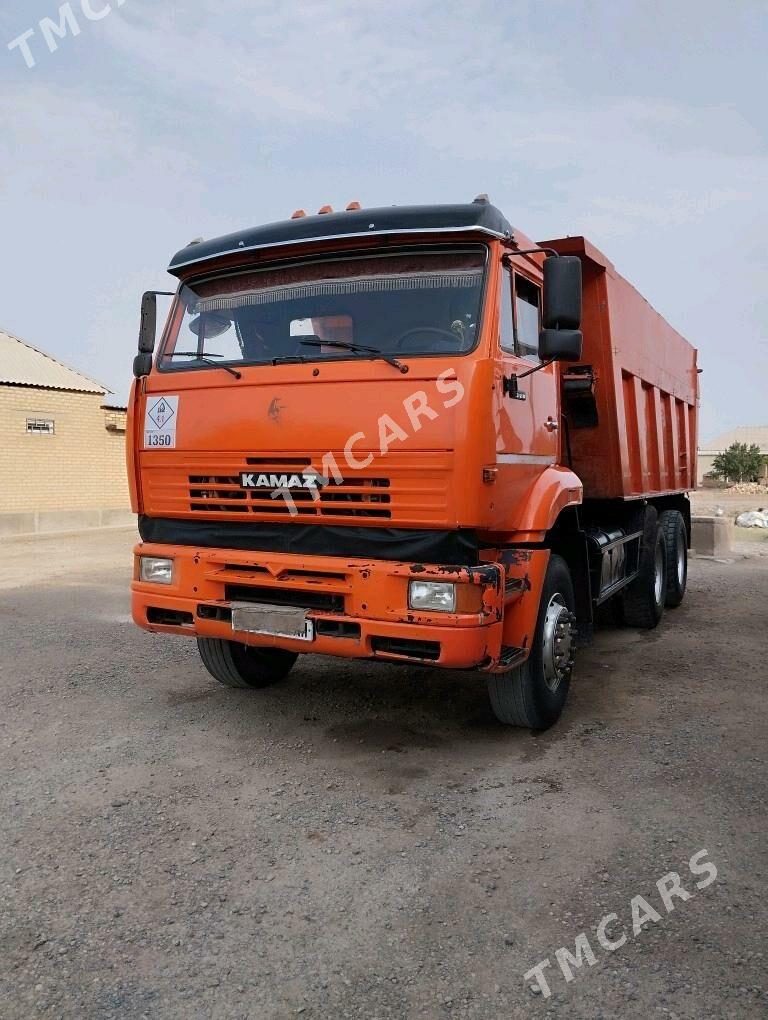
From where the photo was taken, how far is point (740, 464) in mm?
45062

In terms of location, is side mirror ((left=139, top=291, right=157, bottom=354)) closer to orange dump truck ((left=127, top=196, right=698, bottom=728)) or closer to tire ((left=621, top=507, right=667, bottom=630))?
orange dump truck ((left=127, top=196, right=698, bottom=728))

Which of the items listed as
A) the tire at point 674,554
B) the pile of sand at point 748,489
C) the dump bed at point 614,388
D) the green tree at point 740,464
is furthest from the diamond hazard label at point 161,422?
the green tree at point 740,464

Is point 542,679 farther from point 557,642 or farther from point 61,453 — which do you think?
point 61,453

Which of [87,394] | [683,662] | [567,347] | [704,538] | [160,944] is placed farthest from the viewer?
[87,394]

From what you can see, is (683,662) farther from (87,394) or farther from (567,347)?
(87,394)

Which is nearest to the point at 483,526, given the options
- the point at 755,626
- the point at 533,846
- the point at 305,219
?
the point at 533,846

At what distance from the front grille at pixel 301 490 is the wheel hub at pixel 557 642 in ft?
4.09

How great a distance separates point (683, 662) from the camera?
6.39 meters

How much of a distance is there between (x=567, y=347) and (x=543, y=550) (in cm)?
107

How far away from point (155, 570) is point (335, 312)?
1736 mm

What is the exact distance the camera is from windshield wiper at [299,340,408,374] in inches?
151

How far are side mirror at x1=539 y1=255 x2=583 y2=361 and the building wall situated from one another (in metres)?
15.6

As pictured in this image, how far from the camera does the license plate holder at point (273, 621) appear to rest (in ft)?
13.1

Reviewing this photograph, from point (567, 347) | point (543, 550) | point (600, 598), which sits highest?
point (567, 347)
